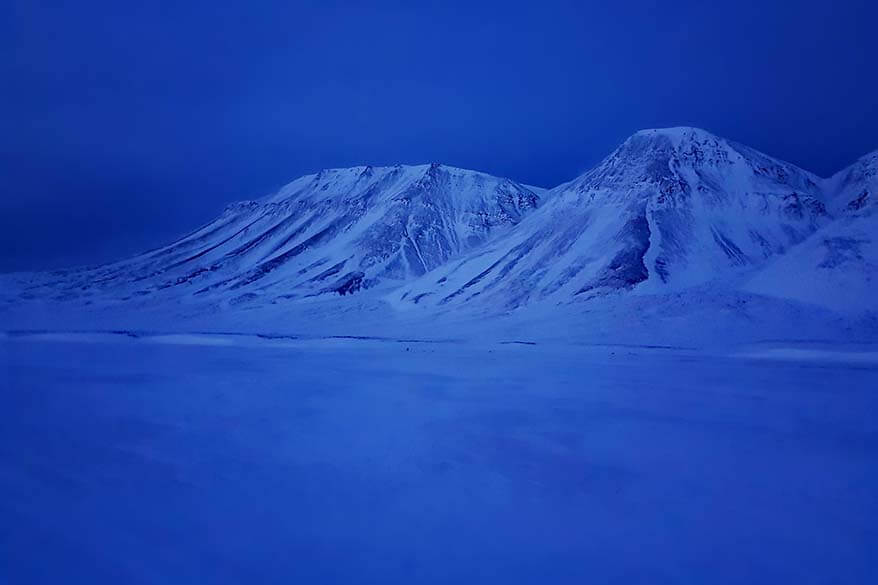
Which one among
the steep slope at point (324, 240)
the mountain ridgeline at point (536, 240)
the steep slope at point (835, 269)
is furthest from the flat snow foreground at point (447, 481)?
the steep slope at point (324, 240)

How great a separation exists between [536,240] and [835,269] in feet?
72.3

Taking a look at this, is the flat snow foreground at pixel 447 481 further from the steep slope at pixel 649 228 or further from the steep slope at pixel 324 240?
the steep slope at pixel 324 240

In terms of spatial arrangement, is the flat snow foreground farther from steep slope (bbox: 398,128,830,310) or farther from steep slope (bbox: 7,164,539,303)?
steep slope (bbox: 7,164,539,303)

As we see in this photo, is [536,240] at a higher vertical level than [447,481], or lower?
higher

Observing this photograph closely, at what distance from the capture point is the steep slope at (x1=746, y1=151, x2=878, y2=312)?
2653cm

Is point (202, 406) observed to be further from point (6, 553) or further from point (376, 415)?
point (6, 553)

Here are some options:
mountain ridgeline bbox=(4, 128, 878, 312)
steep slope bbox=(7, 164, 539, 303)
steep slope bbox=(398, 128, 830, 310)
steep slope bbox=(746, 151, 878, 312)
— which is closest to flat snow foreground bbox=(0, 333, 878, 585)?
steep slope bbox=(746, 151, 878, 312)

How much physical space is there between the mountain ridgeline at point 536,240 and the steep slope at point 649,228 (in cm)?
16

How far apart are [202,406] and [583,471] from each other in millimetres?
8613

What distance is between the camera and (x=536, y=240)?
156ft

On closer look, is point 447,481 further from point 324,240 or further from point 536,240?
point 324,240

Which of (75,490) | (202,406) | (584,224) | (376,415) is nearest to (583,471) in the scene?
(376,415)

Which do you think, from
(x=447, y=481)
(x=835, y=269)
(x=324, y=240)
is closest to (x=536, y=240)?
(x=835, y=269)

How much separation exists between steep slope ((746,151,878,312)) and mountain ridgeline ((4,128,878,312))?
106mm
